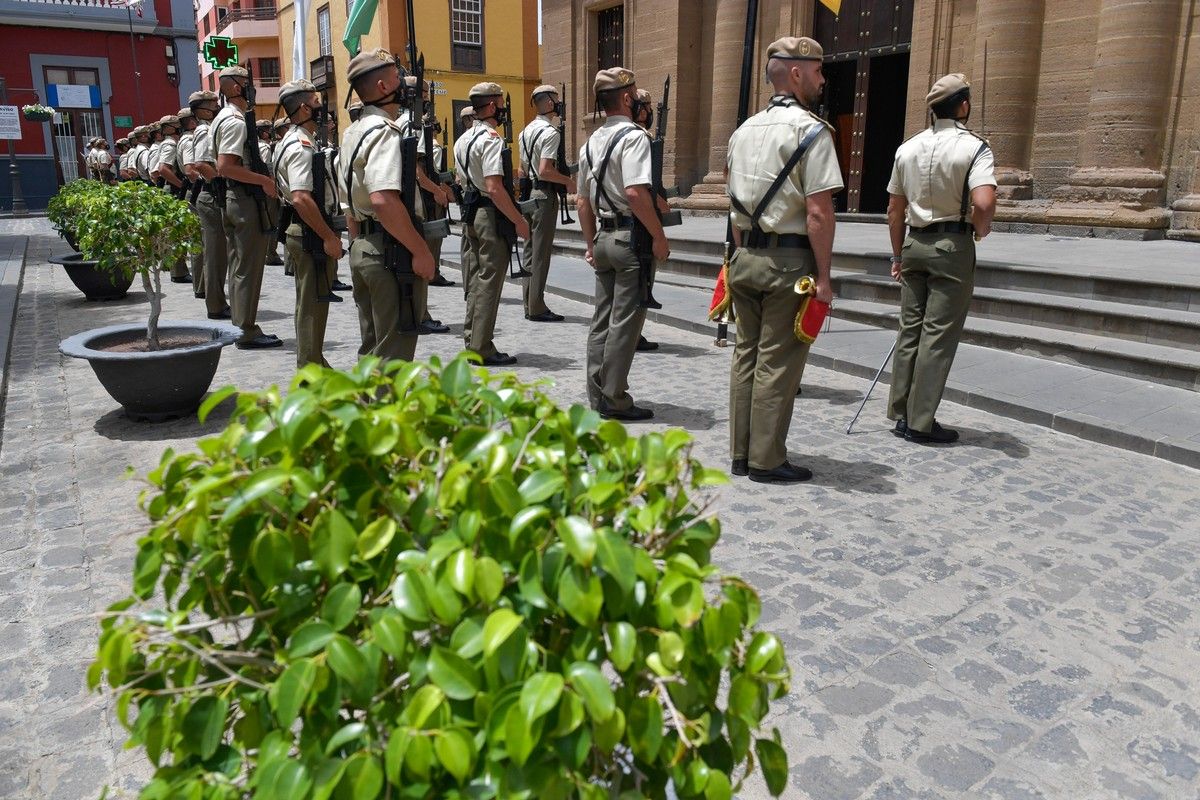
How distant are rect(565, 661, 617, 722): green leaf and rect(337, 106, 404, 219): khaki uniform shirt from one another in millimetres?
4080

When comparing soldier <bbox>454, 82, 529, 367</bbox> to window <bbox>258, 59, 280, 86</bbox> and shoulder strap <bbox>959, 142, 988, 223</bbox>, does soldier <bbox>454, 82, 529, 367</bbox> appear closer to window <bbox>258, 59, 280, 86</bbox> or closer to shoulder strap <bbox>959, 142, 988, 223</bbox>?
shoulder strap <bbox>959, 142, 988, 223</bbox>

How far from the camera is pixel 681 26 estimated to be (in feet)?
58.1

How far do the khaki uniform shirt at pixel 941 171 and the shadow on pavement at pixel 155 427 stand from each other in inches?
176

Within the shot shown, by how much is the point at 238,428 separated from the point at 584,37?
2095 cm

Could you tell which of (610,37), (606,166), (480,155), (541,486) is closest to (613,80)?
(606,166)

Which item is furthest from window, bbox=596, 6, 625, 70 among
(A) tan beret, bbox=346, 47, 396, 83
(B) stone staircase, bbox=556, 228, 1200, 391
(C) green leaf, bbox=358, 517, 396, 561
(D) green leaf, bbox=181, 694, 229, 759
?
(D) green leaf, bbox=181, 694, 229, 759

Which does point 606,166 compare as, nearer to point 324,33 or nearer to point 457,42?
point 457,42

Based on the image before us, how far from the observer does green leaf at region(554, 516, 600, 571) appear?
125 centimetres

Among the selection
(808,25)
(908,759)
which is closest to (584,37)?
(808,25)

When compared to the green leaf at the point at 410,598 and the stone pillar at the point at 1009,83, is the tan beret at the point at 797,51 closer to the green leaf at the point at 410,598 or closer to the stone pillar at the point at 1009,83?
the green leaf at the point at 410,598

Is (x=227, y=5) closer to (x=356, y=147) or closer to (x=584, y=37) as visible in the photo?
(x=584, y=37)

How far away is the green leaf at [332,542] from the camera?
132 centimetres

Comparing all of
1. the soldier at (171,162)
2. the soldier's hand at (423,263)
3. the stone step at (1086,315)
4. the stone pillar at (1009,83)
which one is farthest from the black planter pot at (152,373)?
the stone pillar at (1009,83)

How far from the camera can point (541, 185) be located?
9938mm
